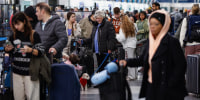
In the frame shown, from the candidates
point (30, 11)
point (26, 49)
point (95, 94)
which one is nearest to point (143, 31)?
point (95, 94)

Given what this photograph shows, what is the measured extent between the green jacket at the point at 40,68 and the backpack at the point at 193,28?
4.27 metres

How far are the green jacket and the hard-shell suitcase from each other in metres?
0.24

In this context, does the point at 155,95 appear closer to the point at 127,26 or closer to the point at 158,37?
the point at 158,37

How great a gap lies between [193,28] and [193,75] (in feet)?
4.87

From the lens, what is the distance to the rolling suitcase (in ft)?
24.8

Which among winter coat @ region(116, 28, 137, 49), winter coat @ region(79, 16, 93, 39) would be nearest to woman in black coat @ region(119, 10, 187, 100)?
winter coat @ region(116, 28, 137, 49)

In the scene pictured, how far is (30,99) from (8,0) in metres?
10.4

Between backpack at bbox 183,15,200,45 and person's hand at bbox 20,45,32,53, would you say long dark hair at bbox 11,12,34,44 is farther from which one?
backpack at bbox 183,15,200,45

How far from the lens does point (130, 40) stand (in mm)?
9719

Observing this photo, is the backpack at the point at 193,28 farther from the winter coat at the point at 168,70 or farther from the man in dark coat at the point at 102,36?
the winter coat at the point at 168,70

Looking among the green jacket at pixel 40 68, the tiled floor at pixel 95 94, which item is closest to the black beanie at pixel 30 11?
the green jacket at pixel 40 68

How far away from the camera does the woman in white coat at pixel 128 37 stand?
942 centimetres

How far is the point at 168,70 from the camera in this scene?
13.2 feet

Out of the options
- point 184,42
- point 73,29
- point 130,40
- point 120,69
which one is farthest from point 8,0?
point 120,69
